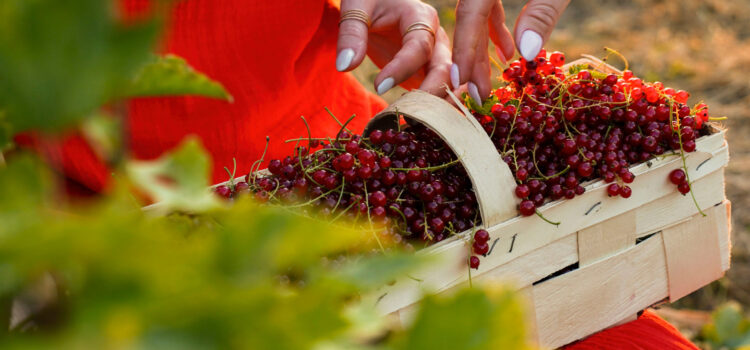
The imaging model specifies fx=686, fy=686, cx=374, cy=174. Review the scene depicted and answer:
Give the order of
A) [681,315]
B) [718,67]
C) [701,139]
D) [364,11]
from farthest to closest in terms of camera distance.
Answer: [718,67] → [681,315] → [364,11] → [701,139]

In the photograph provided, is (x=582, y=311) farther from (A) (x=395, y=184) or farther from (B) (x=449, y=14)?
(B) (x=449, y=14)

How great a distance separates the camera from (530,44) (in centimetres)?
91

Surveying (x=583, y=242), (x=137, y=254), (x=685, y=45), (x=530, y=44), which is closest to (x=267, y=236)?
(x=137, y=254)

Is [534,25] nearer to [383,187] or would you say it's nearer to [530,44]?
[530,44]

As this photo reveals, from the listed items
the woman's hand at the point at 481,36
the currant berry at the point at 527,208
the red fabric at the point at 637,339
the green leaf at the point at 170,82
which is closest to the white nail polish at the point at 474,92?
the woman's hand at the point at 481,36

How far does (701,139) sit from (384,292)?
1.58 ft

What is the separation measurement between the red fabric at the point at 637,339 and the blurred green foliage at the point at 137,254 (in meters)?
0.71

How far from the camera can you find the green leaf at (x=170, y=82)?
0.20 metres

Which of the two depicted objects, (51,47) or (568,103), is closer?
(51,47)

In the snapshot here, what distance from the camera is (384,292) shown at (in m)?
0.66

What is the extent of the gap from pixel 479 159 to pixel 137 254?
62 cm

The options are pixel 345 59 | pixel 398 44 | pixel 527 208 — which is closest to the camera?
pixel 527 208

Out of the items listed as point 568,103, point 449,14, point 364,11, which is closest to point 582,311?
point 568,103

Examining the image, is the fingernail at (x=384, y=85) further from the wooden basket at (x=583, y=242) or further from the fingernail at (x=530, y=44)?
the fingernail at (x=530, y=44)
